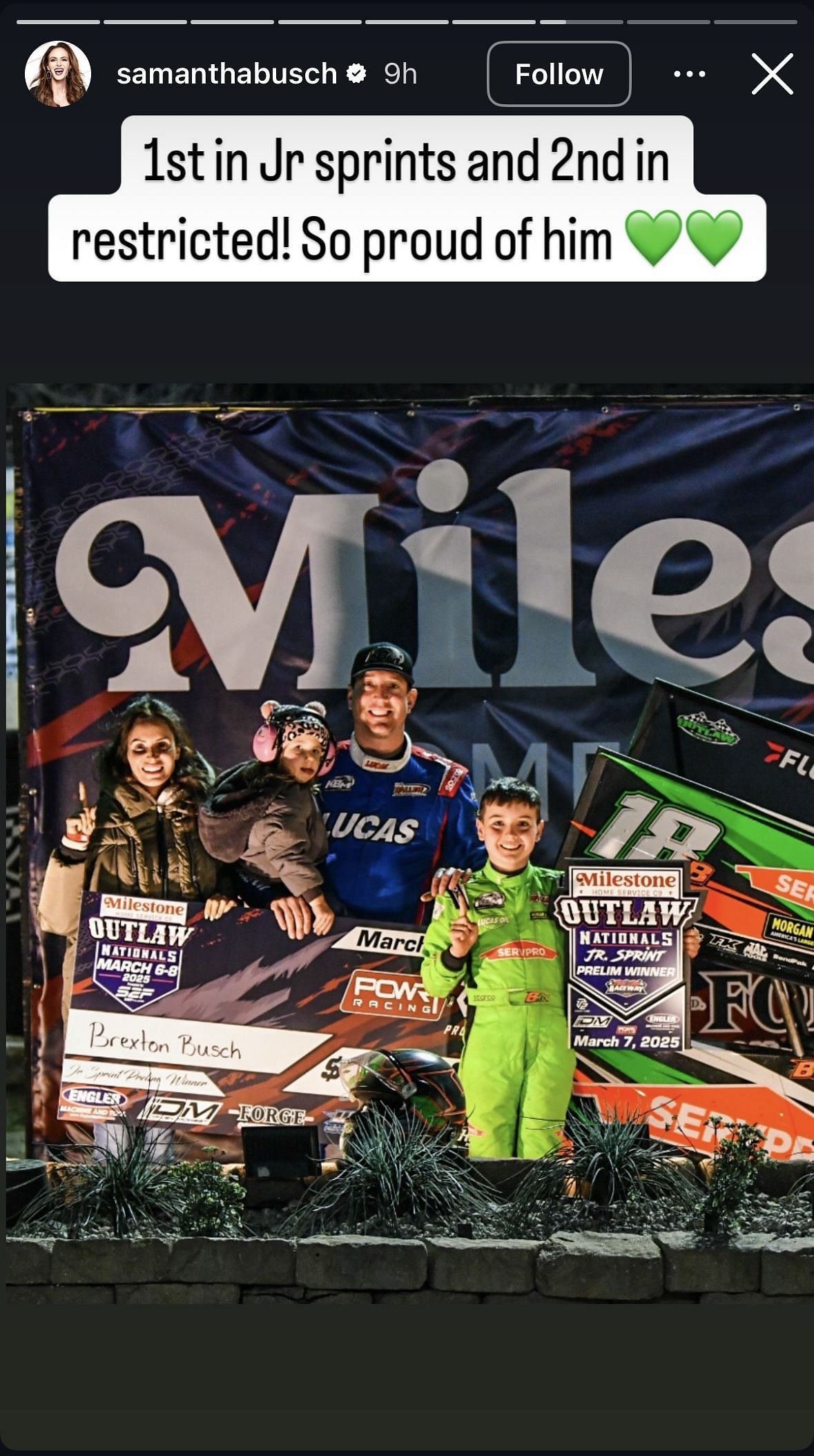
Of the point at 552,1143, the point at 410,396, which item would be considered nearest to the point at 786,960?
the point at 552,1143

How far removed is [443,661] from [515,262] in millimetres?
1598

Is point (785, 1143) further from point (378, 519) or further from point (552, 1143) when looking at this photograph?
point (378, 519)

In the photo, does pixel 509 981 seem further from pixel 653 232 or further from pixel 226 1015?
pixel 653 232

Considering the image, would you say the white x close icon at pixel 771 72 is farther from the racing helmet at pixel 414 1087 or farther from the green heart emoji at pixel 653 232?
the racing helmet at pixel 414 1087

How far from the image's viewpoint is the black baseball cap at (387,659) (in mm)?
6469

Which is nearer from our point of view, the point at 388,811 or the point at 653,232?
the point at 653,232

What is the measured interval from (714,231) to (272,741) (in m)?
2.61

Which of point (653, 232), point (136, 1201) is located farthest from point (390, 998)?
point (653, 232)

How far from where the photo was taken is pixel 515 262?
5.83 metres

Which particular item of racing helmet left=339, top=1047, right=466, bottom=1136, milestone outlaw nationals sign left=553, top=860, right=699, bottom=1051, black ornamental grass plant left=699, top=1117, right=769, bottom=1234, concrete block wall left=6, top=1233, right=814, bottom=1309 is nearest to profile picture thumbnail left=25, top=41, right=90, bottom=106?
milestone outlaw nationals sign left=553, top=860, right=699, bottom=1051

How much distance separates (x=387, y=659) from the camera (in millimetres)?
6469

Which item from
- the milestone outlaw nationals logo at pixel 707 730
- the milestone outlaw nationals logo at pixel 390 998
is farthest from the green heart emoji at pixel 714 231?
the milestone outlaw nationals logo at pixel 390 998

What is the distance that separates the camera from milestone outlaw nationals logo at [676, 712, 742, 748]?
6473 millimetres

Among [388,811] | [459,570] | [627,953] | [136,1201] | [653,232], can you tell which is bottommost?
[136,1201]
